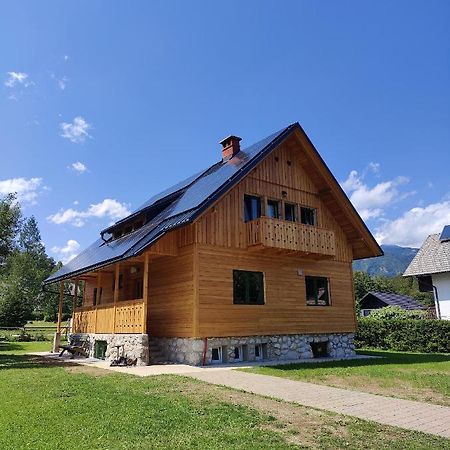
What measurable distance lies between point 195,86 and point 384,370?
1154 centimetres

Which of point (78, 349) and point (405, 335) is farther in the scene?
point (405, 335)

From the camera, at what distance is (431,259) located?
27281 millimetres

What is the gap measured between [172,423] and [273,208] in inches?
479

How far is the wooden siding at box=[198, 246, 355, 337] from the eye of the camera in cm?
1431

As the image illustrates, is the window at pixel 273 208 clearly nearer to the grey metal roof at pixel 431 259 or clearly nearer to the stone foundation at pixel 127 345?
the stone foundation at pixel 127 345

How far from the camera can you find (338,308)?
18516 mm

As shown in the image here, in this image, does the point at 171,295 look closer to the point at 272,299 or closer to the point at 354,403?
the point at 272,299

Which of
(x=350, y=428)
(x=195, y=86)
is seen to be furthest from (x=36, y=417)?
(x=195, y=86)

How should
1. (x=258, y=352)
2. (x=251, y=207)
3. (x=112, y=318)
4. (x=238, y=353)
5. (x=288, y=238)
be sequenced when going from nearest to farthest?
(x=238, y=353), (x=288, y=238), (x=258, y=352), (x=112, y=318), (x=251, y=207)

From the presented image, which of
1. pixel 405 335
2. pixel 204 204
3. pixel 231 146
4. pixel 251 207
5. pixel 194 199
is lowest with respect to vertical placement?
pixel 405 335

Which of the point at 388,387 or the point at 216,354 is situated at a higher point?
the point at 216,354

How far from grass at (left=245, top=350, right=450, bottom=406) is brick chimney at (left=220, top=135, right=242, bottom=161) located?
33.6ft

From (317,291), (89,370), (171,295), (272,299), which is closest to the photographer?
(89,370)

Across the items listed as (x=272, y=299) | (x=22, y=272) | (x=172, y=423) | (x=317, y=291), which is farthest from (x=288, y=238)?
(x=22, y=272)
